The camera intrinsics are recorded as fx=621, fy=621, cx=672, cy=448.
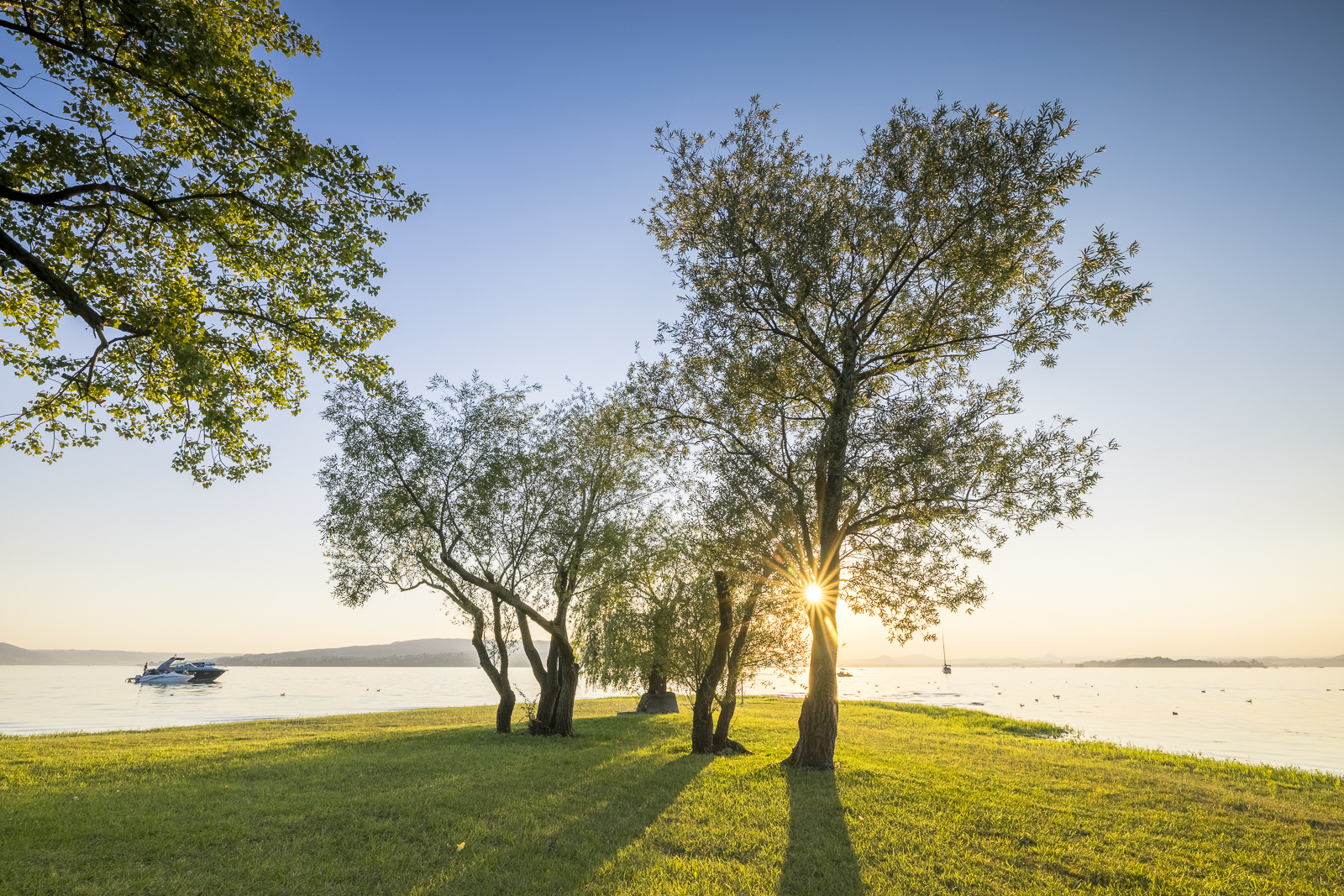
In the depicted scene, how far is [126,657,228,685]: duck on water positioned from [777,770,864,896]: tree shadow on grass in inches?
3560

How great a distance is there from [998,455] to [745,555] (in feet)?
24.8

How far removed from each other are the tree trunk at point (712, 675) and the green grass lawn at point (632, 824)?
1.82m

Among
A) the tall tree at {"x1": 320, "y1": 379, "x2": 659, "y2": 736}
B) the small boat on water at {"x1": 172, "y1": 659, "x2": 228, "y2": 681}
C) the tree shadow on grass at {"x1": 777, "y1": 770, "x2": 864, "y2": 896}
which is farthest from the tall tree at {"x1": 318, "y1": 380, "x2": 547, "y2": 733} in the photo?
the small boat on water at {"x1": 172, "y1": 659, "x2": 228, "y2": 681}

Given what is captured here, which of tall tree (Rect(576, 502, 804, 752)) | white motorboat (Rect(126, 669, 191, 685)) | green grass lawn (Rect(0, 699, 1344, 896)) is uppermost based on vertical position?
tall tree (Rect(576, 502, 804, 752))

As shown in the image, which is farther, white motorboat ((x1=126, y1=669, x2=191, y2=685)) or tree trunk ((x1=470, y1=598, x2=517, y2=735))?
white motorboat ((x1=126, y1=669, x2=191, y2=685))

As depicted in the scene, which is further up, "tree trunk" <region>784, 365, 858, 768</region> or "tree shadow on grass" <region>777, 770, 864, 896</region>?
"tree trunk" <region>784, 365, 858, 768</region>

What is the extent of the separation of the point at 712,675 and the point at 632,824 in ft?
30.0

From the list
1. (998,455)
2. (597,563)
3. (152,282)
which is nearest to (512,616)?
(597,563)

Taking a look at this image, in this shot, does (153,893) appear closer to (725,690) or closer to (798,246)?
(725,690)

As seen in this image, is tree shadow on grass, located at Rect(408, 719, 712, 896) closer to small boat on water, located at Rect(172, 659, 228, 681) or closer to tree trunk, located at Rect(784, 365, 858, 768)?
tree trunk, located at Rect(784, 365, 858, 768)

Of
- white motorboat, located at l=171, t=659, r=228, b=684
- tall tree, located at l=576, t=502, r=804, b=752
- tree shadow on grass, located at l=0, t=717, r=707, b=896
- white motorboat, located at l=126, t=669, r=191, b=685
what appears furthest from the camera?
white motorboat, located at l=171, t=659, r=228, b=684

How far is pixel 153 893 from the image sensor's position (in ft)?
25.5

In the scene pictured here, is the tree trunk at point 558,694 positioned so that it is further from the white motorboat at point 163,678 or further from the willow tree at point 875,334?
the white motorboat at point 163,678

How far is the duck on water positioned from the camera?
76500mm
